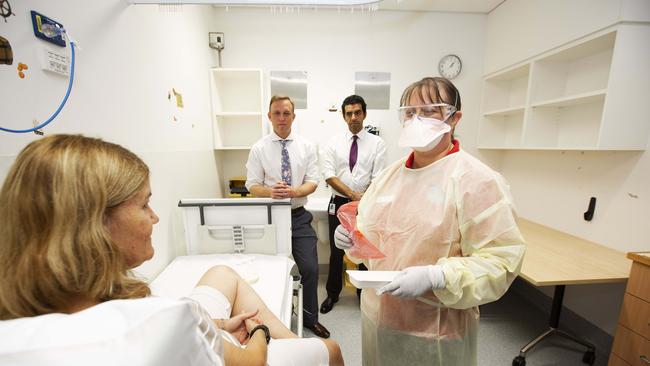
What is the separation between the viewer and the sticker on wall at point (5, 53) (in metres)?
0.76

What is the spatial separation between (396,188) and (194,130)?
181 cm

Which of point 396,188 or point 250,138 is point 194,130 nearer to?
point 250,138

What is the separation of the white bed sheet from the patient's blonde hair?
850 mm

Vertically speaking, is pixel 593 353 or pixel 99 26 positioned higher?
pixel 99 26

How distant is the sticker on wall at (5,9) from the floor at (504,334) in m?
2.17

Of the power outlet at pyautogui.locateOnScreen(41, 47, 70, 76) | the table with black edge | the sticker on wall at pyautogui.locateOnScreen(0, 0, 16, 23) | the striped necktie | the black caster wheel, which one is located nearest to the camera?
the sticker on wall at pyautogui.locateOnScreen(0, 0, 16, 23)

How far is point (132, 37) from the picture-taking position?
4.54 ft

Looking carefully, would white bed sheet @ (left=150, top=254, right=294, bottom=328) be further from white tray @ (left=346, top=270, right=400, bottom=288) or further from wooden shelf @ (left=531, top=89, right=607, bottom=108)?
wooden shelf @ (left=531, top=89, right=607, bottom=108)

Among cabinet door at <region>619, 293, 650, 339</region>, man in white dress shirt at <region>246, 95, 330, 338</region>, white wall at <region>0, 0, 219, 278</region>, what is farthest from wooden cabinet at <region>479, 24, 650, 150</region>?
white wall at <region>0, 0, 219, 278</region>

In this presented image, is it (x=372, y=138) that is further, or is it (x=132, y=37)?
(x=372, y=138)

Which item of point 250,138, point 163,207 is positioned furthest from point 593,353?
point 250,138

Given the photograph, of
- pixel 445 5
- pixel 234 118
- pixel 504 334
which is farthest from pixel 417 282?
pixel 445 5

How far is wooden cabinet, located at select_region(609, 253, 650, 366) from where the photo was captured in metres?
1.25

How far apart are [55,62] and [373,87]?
7.84 feet
